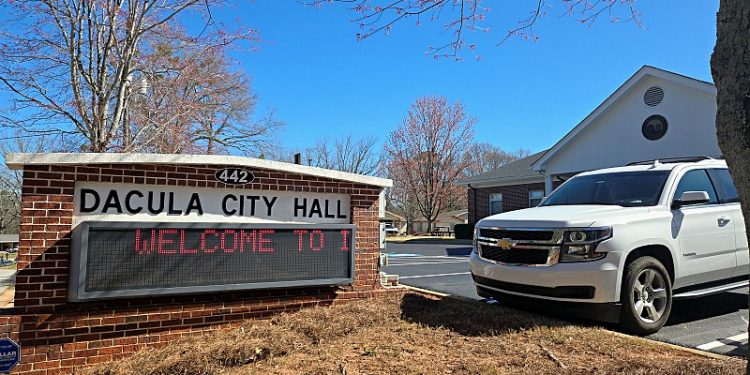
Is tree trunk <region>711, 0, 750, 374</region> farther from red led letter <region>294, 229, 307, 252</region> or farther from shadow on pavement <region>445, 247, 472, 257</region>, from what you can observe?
shadow on pavement <region>445, 247, 472, 257</region>

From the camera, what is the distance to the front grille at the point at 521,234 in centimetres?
478

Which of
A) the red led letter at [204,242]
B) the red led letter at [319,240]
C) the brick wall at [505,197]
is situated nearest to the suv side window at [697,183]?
the red led letter at [319,240]

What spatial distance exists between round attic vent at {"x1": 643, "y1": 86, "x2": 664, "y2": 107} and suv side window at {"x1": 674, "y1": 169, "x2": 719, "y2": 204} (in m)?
12.4

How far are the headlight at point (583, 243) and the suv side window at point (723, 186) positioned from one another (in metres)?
2.30

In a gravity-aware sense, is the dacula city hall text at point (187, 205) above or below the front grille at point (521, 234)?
above

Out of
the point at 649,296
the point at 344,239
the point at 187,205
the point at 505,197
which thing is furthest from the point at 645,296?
the point at 505,197

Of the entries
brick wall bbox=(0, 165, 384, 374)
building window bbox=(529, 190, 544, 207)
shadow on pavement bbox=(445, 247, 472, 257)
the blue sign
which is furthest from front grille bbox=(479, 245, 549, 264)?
building window bbox=(529, 190, 544, 207)

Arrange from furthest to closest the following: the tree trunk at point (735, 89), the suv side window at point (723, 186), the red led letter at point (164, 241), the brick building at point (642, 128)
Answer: the brick building at point (642, 128) → the suv side window at point (723, 186) → the red led letter at point (164, 241) → the tree trunk at point (735, 89)

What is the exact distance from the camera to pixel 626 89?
17.1 metres

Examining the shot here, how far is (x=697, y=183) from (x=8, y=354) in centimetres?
717

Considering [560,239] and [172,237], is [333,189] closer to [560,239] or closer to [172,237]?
[172,237]

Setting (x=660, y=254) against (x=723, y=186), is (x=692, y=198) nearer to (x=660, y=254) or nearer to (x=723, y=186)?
(x=660, y=254)

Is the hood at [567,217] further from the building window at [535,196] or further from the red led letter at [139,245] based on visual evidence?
the building window at [535,196]

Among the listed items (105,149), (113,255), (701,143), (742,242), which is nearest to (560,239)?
(742,242)
